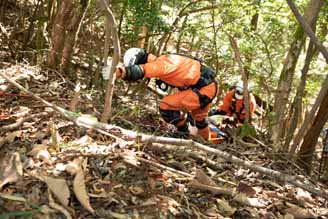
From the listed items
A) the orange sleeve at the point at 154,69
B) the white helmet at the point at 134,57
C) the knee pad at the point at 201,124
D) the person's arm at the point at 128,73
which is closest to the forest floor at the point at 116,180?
the person's arm at the point at 128,73

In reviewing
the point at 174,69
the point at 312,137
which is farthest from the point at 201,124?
the point at 312,137

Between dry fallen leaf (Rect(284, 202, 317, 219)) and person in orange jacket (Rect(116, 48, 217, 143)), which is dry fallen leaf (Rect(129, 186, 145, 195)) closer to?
dry fallen leaf (Rect(284, 202, 317, 219))

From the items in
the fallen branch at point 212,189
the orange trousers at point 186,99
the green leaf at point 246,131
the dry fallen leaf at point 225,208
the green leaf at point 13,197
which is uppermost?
the orange trousers at point 186,99

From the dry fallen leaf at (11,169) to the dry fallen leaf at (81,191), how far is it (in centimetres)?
38

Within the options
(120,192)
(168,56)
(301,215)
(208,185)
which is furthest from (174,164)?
(168,56)

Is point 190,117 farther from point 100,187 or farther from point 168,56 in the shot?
point 100,187

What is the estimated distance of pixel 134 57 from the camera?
5.16 metres

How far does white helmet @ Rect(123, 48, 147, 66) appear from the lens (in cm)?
514

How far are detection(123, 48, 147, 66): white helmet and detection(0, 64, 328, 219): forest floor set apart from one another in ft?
4.08

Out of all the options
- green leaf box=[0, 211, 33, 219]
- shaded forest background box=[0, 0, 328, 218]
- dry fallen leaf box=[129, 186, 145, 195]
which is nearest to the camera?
green leaf box=[0, 211, 33, 219]

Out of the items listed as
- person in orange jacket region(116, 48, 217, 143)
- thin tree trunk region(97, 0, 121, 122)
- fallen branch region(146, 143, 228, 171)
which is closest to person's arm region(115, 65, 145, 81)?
person in orange jacket region(116, 48, 217, 143)

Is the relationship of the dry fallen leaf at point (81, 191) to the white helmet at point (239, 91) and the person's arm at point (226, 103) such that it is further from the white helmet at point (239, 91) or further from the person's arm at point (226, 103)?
the person's arm at point (226, 103)

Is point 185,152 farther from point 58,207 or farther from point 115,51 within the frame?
point 58,207

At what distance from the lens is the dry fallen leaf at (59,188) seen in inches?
106
